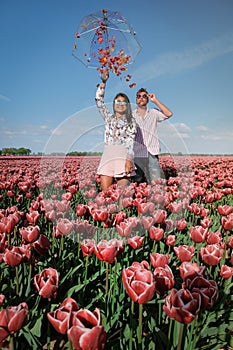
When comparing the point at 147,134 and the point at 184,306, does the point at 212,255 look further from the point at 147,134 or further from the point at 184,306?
the point at 147,134

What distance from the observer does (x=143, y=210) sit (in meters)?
3.27

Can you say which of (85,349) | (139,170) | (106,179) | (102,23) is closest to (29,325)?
(85,349)

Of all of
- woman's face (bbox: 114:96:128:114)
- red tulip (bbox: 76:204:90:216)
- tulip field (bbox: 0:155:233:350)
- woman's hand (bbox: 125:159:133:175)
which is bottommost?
tulip field (bbox: 0:155:233:350)

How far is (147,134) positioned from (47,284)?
6147 millimetres

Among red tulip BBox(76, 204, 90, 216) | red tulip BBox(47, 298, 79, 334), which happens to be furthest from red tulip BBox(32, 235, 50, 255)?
red tulip BBox(47, 298, 79, 334)

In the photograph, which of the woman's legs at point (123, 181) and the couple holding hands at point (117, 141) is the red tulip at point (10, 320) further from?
the woman's legs at point (123, 181)

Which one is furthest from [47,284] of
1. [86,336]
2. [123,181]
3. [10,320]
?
[123,181]

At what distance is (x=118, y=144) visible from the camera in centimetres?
585

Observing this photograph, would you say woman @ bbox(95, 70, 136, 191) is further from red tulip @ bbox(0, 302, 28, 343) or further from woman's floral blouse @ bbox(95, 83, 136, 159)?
red tulip @ bbox(0, 302, 28, 343)

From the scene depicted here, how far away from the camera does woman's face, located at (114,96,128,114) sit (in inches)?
224

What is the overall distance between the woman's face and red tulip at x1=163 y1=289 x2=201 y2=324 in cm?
483

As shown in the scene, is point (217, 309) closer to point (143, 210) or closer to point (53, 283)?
point (53, 283)

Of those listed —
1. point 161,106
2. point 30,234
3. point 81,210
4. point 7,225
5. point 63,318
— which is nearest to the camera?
point 63,318

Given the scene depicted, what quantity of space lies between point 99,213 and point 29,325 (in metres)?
1.09
